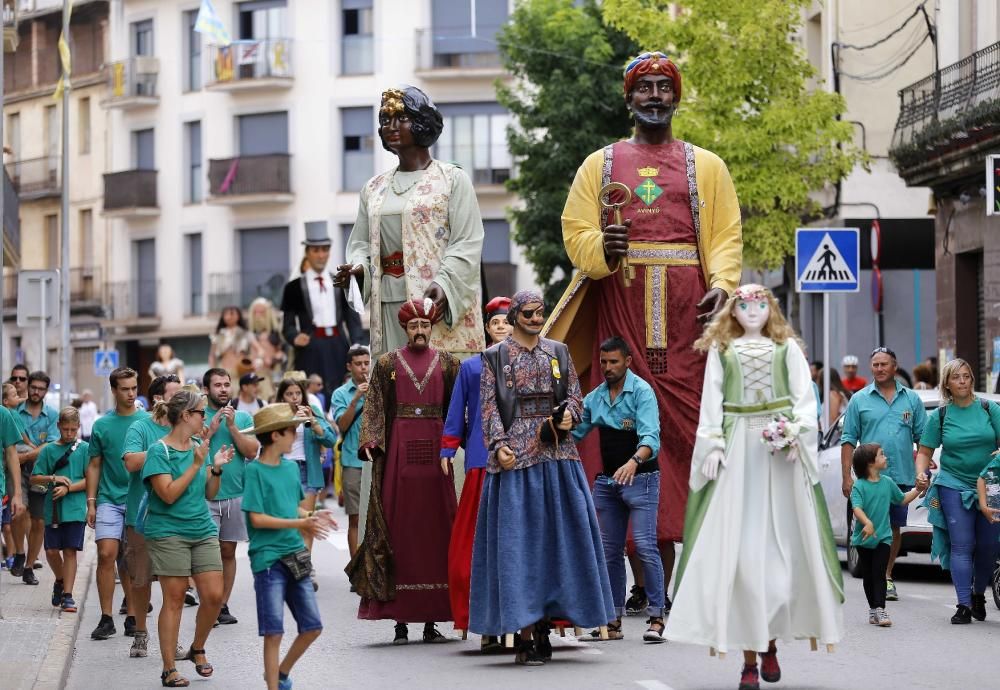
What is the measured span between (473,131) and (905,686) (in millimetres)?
46993

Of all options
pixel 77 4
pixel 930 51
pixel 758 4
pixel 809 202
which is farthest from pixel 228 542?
pixel 77 4

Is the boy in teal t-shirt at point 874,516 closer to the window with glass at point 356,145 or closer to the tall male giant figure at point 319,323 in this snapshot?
the tall male giant figure at point 319,323

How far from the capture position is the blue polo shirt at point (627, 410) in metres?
12.2

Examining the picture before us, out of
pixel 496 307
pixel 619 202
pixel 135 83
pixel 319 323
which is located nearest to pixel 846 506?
pixel 496 307

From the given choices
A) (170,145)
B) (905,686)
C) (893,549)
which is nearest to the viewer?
(905,686)

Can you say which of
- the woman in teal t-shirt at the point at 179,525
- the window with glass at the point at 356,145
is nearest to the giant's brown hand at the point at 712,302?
the woman in teal t-shirt at the point at 179,525

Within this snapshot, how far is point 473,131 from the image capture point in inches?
2227

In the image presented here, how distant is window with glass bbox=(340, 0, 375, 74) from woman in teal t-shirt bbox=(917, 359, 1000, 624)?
44244 mm

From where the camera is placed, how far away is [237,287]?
58.4 meters

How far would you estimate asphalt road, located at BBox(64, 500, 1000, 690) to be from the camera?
10.5m

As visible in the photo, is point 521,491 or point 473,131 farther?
point 473,131

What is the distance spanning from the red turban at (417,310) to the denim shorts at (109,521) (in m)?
2.37

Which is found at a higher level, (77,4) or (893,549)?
(77,4)

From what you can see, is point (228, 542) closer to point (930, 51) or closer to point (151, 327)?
point (930, 51)
